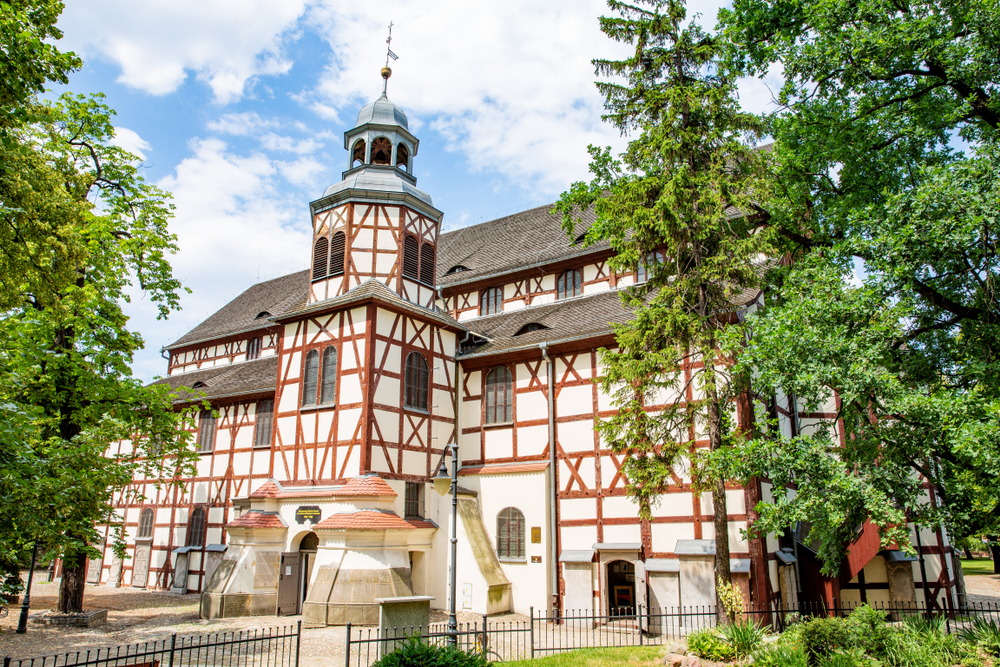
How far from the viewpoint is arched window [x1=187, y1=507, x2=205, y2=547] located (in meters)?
25.1

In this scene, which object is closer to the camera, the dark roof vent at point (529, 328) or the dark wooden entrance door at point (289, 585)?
the dark wooden entrance door at point (289, 585)

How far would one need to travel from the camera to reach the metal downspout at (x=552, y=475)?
60.2ft

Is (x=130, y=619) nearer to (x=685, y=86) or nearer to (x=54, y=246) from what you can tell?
(x=54, y=246)

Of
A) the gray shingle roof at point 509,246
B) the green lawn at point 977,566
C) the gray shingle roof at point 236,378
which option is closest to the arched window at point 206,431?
the gray shingle roof at point 236,378

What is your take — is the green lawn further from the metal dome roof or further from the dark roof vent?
the metal dome roof

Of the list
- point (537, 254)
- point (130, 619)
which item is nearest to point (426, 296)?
point (537, 254)

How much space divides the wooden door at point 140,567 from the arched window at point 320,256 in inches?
541

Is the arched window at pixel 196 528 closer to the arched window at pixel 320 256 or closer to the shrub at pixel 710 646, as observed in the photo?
the arched window at pixel 320 256

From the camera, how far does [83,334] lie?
628 inches

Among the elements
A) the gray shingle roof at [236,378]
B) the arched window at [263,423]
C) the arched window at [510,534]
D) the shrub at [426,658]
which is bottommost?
the shrub at [426,658]

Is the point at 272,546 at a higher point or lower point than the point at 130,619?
higher

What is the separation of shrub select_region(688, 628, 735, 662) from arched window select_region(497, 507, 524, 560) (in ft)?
24.9

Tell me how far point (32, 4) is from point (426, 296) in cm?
1441

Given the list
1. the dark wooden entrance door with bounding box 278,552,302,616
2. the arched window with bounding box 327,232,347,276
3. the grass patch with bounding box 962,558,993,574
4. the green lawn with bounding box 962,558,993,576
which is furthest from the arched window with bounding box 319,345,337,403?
the grass patch with bounding box 962,558,993,574
